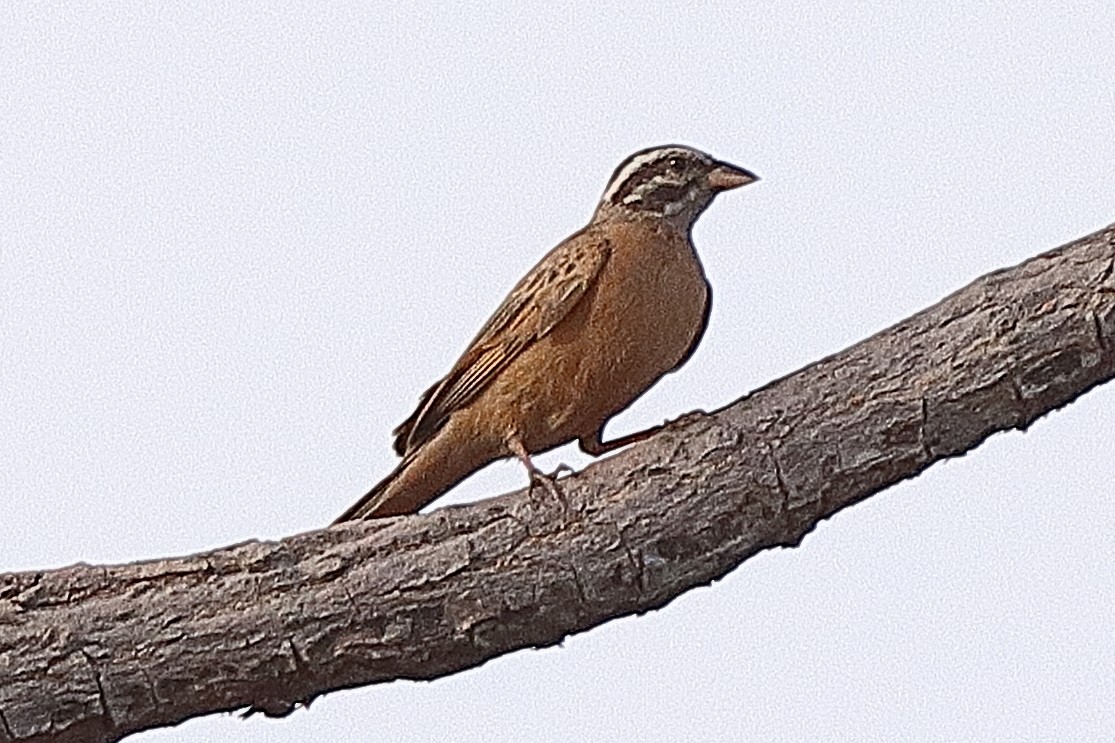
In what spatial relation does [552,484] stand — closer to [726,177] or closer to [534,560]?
[534,560]

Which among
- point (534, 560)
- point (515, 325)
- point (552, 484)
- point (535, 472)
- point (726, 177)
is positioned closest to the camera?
point (534, 560)

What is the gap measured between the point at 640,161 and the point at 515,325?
1.78 ft

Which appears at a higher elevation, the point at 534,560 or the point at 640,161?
the point at 640,161

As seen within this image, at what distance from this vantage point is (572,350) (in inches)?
138

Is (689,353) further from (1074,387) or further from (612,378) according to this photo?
(1074,387)

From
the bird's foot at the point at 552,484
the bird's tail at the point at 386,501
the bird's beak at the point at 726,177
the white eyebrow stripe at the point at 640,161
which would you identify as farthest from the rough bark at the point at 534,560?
the white eyebrow stripe at the point at 640,161

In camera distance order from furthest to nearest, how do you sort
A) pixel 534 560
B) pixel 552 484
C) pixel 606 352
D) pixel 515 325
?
pixel 515 325
pixel 606 352
pixel 552 484
pixel 534 560

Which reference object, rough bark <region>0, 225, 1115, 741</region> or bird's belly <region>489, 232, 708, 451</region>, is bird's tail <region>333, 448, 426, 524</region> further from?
rough bark <region>0, 225, 1115, 741</region>

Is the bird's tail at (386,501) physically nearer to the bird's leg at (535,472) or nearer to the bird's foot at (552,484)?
the bird's leg at (535,472)

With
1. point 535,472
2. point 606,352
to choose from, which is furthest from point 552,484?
point 606,352

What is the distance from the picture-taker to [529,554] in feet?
9.94

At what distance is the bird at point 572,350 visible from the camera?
11.5ft

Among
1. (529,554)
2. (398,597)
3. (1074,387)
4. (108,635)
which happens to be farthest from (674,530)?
(108,635)

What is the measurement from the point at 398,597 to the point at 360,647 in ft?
0.37
